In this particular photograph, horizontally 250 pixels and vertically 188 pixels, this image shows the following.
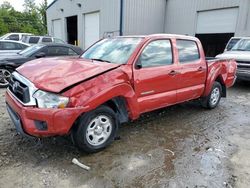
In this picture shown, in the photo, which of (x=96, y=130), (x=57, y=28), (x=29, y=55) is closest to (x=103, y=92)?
(x=96, y=130)

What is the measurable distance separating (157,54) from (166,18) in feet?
52.5

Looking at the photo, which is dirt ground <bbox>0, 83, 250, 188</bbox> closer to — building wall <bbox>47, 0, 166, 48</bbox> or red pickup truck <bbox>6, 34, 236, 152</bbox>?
red pickup truck <bbox>6, 34, 236, 152</bbox>

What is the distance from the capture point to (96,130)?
12.1ft

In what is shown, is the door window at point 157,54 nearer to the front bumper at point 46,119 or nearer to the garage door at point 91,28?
the front bumper at point 46,119

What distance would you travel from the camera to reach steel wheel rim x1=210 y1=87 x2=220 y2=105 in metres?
6.17

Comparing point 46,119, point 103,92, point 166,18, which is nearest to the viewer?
point 46,119

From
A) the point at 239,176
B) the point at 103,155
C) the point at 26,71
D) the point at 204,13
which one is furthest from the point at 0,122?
the point at 204,13

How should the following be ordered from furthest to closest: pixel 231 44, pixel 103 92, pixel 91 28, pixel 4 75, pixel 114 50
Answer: pixel 91 28
pixel 231 44
pixel 4 75
pixel 114 50
pixel 103 92

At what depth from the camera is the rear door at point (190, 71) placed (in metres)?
4.98

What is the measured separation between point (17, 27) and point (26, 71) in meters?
45.1

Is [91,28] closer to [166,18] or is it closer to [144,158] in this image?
[166,18]

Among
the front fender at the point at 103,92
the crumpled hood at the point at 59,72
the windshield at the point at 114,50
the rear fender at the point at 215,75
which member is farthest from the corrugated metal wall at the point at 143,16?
the front fender at the point at 103,92

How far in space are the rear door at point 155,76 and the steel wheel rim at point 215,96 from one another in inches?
67.8

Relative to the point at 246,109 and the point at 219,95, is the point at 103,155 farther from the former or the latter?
the point at 246,109
